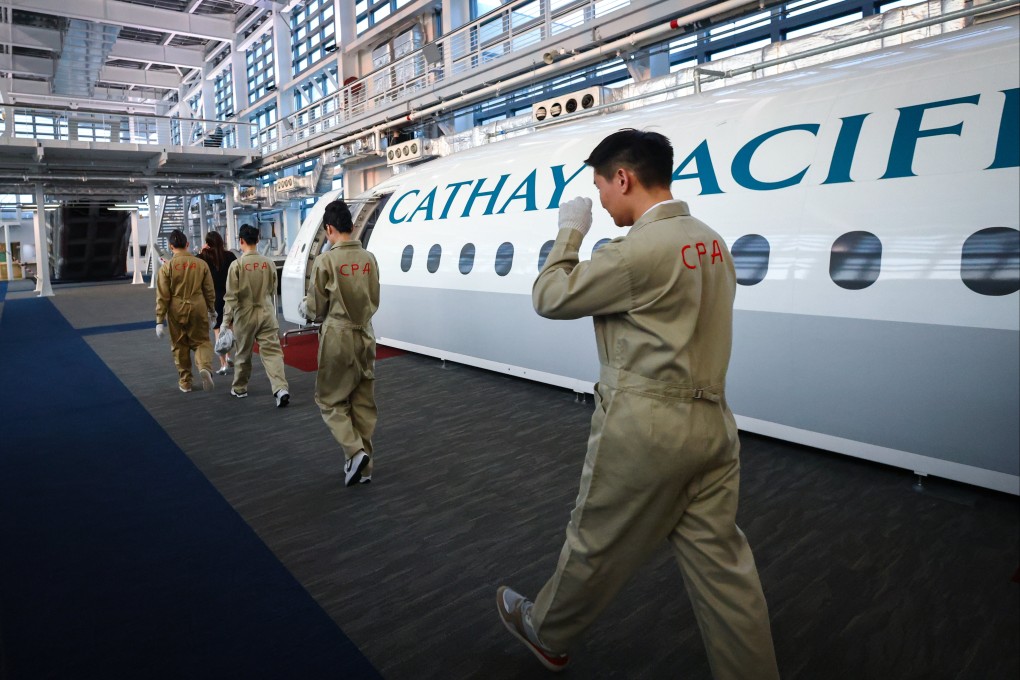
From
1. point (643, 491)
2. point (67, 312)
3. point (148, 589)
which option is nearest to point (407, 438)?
point (148, 589)

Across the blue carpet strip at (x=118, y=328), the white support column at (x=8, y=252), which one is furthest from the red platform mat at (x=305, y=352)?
the white support column at (x=8, y=252)

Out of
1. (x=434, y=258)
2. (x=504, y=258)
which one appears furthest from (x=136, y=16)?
(x=504, y=258)

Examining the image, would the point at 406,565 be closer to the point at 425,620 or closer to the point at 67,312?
the point at 425,620

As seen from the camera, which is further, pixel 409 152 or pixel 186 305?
pixel 409 152

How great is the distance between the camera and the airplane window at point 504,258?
21.9 ft

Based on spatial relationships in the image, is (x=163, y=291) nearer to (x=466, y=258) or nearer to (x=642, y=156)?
(x=466, y=258)

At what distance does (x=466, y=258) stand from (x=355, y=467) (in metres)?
3.44

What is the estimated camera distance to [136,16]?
72.3 feet

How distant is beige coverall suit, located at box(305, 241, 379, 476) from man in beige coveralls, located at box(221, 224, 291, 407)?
92.1 inches

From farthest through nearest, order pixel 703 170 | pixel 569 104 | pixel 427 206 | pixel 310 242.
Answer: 1. pixel 310 242
2. pixel 569 104
3. pixel 427 206
4. pixel 703 170

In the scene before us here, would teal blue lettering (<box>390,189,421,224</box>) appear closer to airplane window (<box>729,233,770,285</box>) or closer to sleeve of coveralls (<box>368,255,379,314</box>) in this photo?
sleeve of coveralls (<box>368,255,379,314</box>)

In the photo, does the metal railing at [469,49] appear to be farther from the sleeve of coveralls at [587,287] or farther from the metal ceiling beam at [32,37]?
the sleeve of coveralls at [587,287]

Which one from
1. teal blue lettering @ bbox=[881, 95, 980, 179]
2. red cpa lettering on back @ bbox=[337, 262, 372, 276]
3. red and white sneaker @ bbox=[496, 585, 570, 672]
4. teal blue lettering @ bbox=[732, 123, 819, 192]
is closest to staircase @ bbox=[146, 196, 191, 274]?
red cpa lettering on back @ bbox=[337, 262, 372, 276]

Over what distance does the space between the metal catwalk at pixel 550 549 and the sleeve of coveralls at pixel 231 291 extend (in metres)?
1.18
